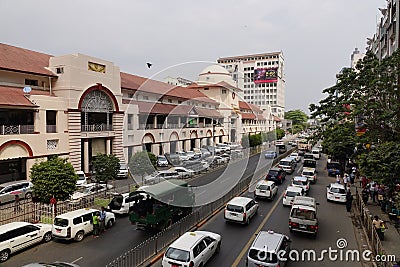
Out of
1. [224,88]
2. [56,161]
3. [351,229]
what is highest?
[224,88]

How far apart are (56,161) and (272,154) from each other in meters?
36.5

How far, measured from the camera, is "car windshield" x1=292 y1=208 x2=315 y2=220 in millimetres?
15269

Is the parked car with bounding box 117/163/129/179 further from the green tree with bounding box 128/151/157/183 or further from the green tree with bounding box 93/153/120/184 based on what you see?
the green tree with bounding box 93/153/120/184

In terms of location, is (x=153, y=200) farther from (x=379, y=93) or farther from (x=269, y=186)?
(x=379, y=93)

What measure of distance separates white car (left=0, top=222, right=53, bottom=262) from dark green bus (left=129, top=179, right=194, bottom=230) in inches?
169

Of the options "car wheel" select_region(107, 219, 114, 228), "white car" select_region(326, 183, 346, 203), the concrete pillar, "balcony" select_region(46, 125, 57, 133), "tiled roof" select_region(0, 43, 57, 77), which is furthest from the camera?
the concrete pillar

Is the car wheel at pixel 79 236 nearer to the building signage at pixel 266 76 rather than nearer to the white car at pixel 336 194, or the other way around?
the white car at pixel 336 194

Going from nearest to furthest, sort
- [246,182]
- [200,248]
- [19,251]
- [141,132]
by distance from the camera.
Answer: [200,248] → [19,251] → [246,182] → [141,132]

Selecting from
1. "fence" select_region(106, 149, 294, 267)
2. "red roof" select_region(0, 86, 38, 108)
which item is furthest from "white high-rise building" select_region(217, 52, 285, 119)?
"fence" select_region(106, 149, 294, 267)

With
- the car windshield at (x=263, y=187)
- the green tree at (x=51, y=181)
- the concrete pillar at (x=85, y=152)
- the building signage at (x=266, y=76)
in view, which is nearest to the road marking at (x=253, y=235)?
the car windshield at (x=263, y=187)

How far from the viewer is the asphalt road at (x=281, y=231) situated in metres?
12.7

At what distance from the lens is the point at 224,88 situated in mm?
69812

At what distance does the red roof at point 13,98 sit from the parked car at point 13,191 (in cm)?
647

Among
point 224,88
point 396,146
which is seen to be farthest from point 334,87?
point 224,88
